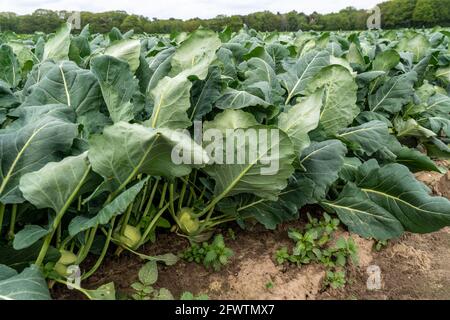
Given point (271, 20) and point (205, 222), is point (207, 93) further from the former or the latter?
point (271, 20)

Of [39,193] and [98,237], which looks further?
[98,237]

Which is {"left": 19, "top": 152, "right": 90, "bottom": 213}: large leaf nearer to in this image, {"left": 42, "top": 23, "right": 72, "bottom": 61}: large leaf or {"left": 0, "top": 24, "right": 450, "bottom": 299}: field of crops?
{"left": 0, "top": 24, "right": 450, "bottom": 299}: field of crops

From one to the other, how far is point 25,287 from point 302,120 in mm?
1536

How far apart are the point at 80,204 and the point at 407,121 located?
3.14 m

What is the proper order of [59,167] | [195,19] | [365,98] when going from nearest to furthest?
[59,167]
[365,98]
[195,19]

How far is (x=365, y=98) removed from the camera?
3934mm

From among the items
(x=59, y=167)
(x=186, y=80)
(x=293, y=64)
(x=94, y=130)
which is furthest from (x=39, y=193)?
(x=293, y=64)

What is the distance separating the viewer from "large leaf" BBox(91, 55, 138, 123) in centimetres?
209

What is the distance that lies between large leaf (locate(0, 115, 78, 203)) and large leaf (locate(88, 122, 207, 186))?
218 millimetres

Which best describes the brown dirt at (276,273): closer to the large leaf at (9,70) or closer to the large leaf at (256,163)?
the large leaf at (256,163)

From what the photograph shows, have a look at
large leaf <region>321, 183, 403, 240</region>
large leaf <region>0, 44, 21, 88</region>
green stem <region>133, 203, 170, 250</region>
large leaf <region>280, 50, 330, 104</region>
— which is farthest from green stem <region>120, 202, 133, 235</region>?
large leaf <region>280, 50, 330, 104</region>

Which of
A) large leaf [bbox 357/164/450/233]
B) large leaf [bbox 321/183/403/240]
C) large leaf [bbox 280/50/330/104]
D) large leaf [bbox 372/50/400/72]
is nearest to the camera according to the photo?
large leaf [bbox 357/164/450/233]

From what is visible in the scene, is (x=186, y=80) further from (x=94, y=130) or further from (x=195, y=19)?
(x=195, y=19)

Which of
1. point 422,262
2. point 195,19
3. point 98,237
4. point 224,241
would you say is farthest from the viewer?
point 195,19
